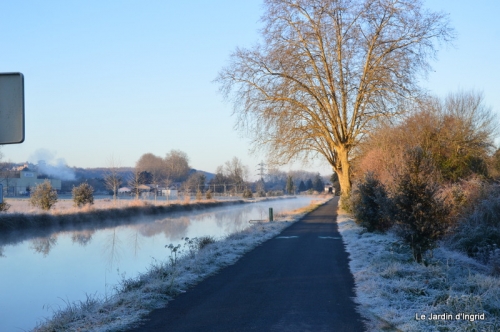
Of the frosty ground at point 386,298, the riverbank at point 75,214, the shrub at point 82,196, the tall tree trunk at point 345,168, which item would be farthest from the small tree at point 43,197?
the frosty ground at point 386,298

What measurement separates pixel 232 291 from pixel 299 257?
470 centimetres

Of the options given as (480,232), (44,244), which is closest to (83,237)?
(44,244)

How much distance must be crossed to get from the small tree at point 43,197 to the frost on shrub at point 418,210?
1089 inches

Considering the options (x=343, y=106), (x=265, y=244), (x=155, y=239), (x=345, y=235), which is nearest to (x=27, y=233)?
(x=155, y=239)

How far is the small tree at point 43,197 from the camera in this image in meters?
32.9

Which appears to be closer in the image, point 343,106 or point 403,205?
point 403,205

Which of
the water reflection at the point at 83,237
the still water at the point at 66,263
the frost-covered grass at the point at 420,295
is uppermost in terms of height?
the frost-covered grass at the point at 420,295

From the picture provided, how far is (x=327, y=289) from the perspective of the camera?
8.95 meters

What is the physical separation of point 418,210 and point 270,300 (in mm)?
4682

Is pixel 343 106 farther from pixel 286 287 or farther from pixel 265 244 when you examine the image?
pixel 286 287

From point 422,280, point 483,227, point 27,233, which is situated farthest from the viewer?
point 27,233

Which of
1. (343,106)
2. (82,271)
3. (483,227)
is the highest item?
(343,106)

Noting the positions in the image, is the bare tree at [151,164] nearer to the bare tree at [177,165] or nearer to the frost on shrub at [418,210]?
the bare tree at [177,165]

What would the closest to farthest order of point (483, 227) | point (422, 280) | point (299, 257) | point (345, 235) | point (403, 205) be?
point (422, 280), point (403, 205), point (299, 257), point (483, 227), point (345, 235)
